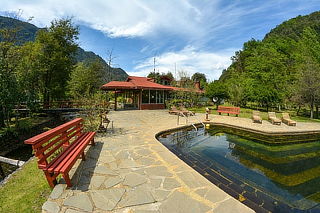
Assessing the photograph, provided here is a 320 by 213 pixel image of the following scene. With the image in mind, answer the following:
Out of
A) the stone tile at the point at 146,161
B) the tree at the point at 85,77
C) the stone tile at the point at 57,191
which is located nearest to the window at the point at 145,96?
the tree at the point at 85,77

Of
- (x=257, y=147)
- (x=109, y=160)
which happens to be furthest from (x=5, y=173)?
(x=257, y=147)

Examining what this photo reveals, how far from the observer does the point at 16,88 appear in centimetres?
937

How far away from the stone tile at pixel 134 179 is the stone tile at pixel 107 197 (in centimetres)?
25

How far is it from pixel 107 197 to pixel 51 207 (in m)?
0.81

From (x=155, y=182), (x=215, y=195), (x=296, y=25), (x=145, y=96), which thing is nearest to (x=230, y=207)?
(x=215, y=195)

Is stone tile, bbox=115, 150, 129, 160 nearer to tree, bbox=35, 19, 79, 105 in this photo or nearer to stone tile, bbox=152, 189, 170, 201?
stone tile, bbox=152, 189, 170, 201

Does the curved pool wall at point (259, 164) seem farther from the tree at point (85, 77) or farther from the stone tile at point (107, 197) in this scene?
the tree at point (85, 77)

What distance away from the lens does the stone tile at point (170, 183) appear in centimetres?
313

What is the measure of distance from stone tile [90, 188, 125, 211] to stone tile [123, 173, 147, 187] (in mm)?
247

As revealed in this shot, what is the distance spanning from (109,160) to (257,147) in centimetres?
590

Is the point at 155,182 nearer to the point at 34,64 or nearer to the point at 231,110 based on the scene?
the point at 231,110

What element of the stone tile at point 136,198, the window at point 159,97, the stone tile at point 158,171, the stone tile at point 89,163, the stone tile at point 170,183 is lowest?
the stone tile at point 136,198

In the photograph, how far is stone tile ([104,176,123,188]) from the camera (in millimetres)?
3198

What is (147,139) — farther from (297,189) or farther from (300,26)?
(300,26)
